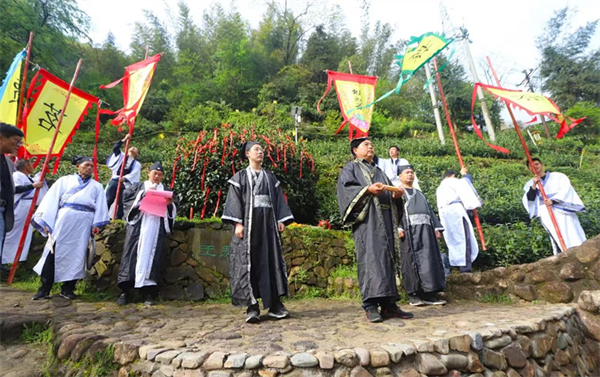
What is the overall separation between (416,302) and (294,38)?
34776mm

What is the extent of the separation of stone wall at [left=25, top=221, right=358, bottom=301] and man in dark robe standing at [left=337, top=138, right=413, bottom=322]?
162 centimetres

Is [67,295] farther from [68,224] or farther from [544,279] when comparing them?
[544,279]

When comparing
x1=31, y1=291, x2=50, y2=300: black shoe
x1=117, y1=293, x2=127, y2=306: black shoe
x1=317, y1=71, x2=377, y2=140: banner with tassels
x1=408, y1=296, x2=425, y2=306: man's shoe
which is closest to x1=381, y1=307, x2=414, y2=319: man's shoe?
x1=408, y1=296, x2=425, y2=306: man's shoe

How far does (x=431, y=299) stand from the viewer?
172 inches

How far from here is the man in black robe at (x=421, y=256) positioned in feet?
13.5

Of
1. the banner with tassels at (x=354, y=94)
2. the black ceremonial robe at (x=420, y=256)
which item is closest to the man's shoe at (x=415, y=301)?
the black ceremonial robe at (x=420, y=256)

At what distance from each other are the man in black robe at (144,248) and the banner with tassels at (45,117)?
1667mm

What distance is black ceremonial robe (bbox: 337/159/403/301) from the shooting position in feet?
10.7

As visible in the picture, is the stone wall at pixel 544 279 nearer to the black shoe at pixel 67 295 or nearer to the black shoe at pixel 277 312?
the black shoe at pixel 277 312

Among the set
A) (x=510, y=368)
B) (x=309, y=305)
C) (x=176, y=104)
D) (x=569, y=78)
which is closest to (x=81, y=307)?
(x=309, y=305)

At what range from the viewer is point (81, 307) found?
390 cm

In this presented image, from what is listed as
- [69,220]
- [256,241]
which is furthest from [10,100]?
[256,241]

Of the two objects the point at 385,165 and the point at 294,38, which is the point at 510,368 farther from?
the point at 294,38

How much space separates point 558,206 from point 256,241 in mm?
4554
